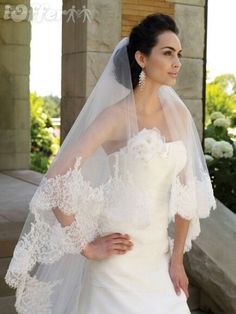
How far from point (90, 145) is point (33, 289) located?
0.70 m

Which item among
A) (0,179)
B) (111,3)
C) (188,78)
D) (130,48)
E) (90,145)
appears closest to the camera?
(90,145)

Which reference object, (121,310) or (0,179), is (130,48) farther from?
(0,179)

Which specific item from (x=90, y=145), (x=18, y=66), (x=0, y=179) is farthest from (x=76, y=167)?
(x=18, y=66)

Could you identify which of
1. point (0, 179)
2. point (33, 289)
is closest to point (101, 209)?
point (33, 289)

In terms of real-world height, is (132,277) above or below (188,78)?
below

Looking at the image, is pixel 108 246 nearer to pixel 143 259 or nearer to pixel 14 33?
pixel 143 259

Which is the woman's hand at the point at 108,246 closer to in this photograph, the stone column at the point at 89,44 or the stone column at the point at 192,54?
the stone column at the point at 89,44

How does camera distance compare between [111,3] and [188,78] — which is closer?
[111,3]

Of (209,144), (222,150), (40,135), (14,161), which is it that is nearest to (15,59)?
(14,161)

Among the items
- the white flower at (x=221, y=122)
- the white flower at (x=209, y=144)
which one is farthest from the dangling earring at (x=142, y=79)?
the white flower at (x=221, y=122)

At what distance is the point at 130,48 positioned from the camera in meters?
2.29

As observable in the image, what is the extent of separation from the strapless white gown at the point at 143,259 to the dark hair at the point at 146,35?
260 mm

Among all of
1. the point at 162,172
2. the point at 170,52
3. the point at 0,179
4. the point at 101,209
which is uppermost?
the point at 170,52

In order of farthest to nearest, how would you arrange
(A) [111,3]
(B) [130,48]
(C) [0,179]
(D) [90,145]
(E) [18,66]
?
(E) [18,66], (C) [0,179], (A) [111,3], (B) [130,48], (D) [90,145]
